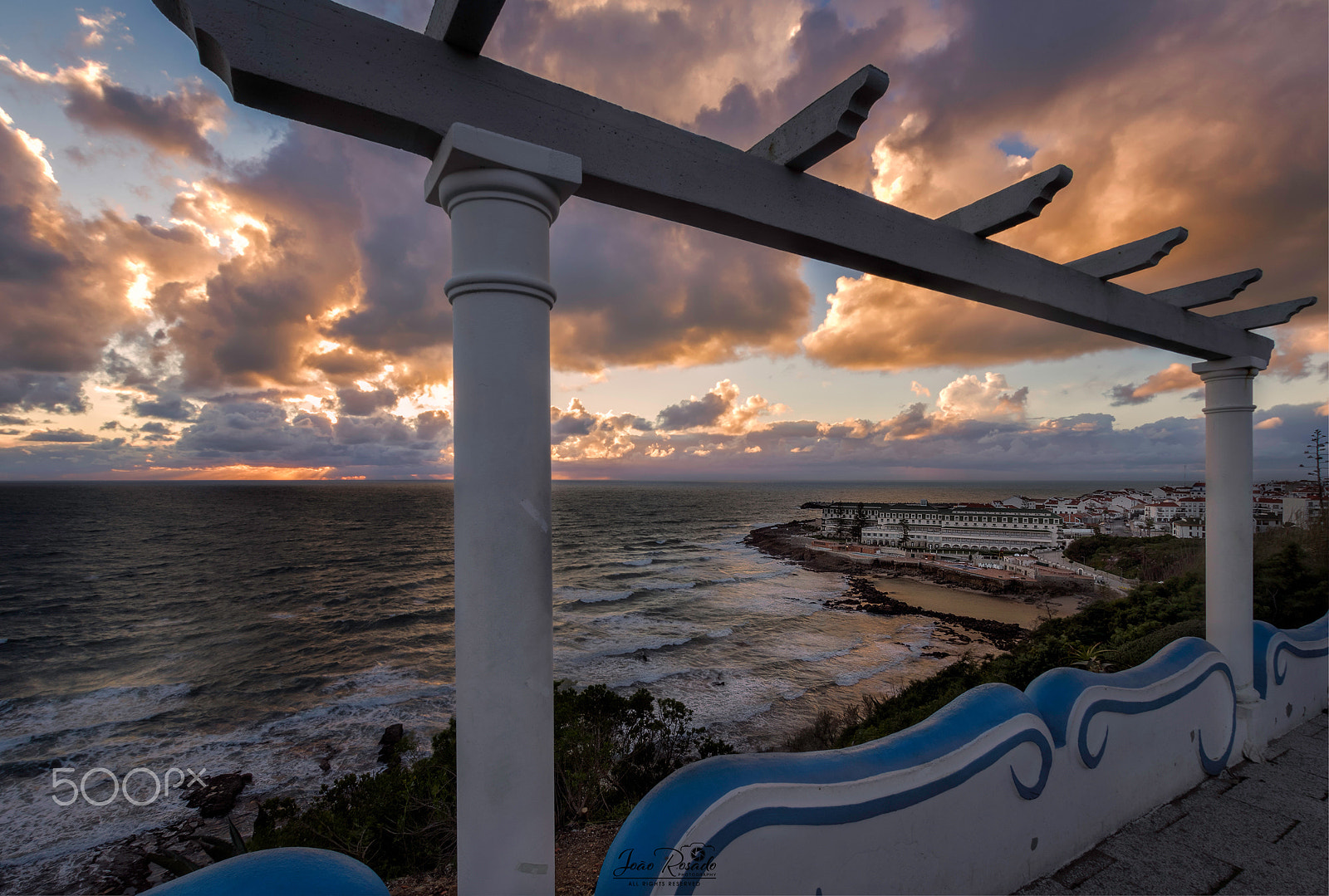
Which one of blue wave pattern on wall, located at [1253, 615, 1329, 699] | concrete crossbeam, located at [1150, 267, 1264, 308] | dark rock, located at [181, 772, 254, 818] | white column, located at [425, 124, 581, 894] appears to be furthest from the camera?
dark rock, located at [181, 772, 254, 818]

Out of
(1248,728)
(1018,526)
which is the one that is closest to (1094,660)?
(1248,728)

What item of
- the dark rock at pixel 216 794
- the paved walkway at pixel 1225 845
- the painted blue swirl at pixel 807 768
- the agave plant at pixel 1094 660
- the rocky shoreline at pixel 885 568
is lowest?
the rocky shoreline at pixel 885 568

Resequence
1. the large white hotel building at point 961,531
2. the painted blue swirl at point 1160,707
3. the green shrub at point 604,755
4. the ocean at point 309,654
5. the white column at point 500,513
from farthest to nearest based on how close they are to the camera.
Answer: the large white hotel building at point 961,531, the ocean at point 309,654, the green shrub at point 604,755, the painted blue swirl at point 1160,707, the white column at point 500,513

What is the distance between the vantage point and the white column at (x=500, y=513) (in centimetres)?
131

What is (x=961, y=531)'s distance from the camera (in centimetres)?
4375

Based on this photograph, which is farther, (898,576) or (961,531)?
(961,531)

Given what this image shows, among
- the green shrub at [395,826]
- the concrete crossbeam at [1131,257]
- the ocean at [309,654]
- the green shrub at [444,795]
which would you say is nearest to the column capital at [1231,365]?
the concrete crossbeam at [1131,257]

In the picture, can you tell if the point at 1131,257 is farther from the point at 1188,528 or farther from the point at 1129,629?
the point at 1188,528

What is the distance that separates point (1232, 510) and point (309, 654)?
2255 cm

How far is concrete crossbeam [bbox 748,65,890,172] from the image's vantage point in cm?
154

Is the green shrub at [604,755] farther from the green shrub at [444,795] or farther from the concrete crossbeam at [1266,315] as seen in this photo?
the concrete crossbeam at [1266,315]

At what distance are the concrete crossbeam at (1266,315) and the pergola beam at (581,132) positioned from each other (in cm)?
204

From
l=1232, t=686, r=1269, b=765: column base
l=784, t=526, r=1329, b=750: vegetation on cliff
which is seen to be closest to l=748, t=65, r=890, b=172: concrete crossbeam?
l=784, t=526, r=1329, b=750: vegetation on cliff

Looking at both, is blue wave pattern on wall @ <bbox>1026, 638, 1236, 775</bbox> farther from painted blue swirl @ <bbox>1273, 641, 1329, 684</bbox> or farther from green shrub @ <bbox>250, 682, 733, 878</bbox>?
green shrub @ <bbox>250, 682, 733, 878</bbox>
